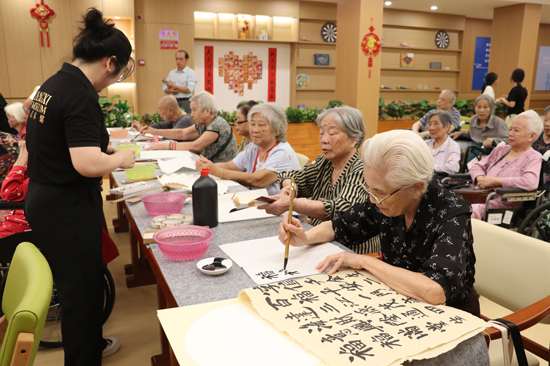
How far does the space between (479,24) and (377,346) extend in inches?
523

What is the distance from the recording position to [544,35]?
1275 cm

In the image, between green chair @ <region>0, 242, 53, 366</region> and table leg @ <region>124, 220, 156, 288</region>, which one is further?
table leg @ <region>124, 220, 156, 288</region>

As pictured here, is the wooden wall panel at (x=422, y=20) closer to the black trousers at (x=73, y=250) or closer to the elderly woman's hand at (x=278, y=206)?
the elderly woman's hand at (x=278, y=206)

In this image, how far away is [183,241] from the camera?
1.57m

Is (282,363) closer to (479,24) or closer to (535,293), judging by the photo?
(535,293)

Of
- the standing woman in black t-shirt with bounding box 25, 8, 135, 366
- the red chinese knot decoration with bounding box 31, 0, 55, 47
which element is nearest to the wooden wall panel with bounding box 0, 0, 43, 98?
the red chinese knot decoration with bounding box 31, 0, 55, 47

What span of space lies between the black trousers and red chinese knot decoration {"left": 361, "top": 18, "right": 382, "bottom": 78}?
21.8 feet

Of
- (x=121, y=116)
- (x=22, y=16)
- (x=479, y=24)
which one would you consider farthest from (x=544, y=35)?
(x=22, y=16)

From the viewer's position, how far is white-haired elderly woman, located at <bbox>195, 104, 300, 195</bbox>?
9.45ft

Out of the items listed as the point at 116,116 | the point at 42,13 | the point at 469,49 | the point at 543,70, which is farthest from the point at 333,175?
the point at 543,70

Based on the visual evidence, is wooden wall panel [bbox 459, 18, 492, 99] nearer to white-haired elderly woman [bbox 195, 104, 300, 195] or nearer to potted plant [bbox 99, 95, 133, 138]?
potted plant [bbox 99, 95, 133, 138]

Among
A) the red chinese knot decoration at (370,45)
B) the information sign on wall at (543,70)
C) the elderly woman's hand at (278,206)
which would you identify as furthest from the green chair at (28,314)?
the information sign on wall at (543,70)

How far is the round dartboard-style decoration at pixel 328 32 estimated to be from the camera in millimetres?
10078

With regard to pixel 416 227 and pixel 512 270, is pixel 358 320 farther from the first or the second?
pixel 512 270
